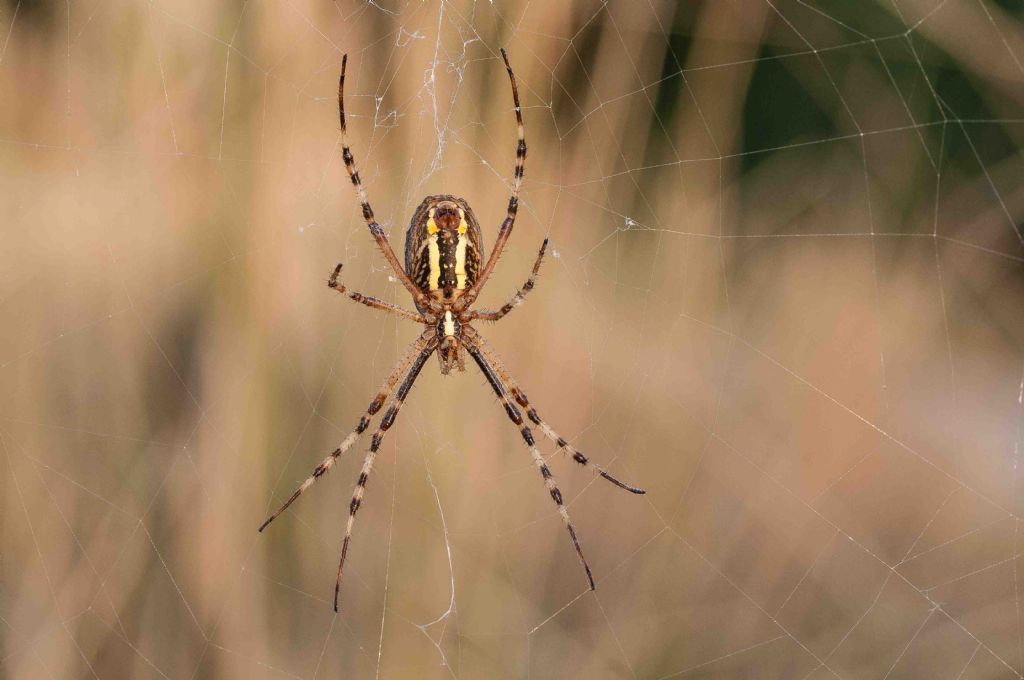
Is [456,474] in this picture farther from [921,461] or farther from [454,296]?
[921,461]

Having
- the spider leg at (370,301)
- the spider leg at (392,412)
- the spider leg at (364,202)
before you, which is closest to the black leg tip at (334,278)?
the spider leg at (370,301)

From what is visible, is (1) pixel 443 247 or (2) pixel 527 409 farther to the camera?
(2) pixel 527 409

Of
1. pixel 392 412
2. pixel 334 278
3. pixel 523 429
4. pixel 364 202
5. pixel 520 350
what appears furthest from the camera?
pixel 392 412

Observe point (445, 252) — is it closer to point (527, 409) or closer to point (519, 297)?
point (519, 297)

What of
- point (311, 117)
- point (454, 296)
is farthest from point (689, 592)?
point (311, 117)

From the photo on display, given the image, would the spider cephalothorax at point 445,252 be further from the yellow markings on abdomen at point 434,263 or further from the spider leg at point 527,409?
the spider leg at point 527,409

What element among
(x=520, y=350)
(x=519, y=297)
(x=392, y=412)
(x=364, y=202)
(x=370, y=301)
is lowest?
(x=392, y=412)

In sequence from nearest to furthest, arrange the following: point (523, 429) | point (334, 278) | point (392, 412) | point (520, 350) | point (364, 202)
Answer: point (334, 278), point (364, 202), point (520, 350), point (523, 429), point (392, 412)

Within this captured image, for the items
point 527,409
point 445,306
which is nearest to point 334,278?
point 445,306

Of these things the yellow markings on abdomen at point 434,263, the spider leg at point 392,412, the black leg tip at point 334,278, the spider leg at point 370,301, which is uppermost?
the yellow markings on abdomen at point 434,263
